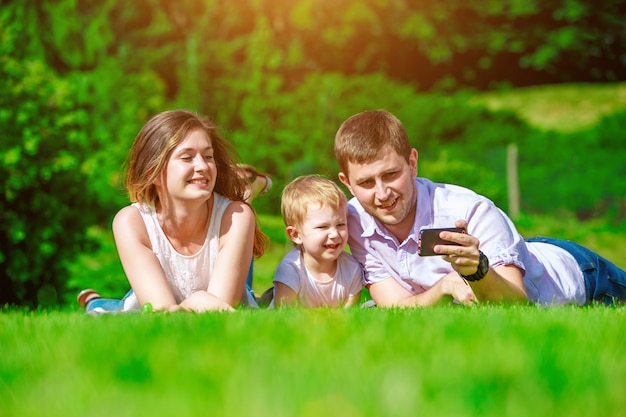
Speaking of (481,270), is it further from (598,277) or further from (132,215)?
(132,215)

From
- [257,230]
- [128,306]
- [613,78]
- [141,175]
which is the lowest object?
[128,306]

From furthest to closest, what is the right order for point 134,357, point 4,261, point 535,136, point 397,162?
point 535,136 → point 4,261 → point 397,162 → point 134,357

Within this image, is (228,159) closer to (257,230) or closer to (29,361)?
(257,230)

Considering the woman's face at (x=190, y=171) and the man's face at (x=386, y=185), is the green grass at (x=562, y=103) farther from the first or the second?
the woman's face at (x=190, y=171)

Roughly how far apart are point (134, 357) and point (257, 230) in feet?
9.41

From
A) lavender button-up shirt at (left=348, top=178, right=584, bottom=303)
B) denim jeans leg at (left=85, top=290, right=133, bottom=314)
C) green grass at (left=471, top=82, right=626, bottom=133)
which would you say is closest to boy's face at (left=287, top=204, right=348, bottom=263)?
lavender button-up shirt at (left=348, top=178, right=584, bottom=303)

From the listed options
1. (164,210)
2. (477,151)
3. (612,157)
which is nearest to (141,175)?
(164,210)

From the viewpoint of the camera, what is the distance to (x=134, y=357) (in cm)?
246

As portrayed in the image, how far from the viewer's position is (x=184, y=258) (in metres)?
4.94

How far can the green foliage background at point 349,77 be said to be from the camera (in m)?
14.9

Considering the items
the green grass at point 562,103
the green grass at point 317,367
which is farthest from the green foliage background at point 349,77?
the green grass at point 317,367

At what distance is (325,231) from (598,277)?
1.85 metres

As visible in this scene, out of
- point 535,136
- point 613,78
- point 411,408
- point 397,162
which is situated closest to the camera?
point 411,408

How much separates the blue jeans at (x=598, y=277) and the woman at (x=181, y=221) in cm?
216
